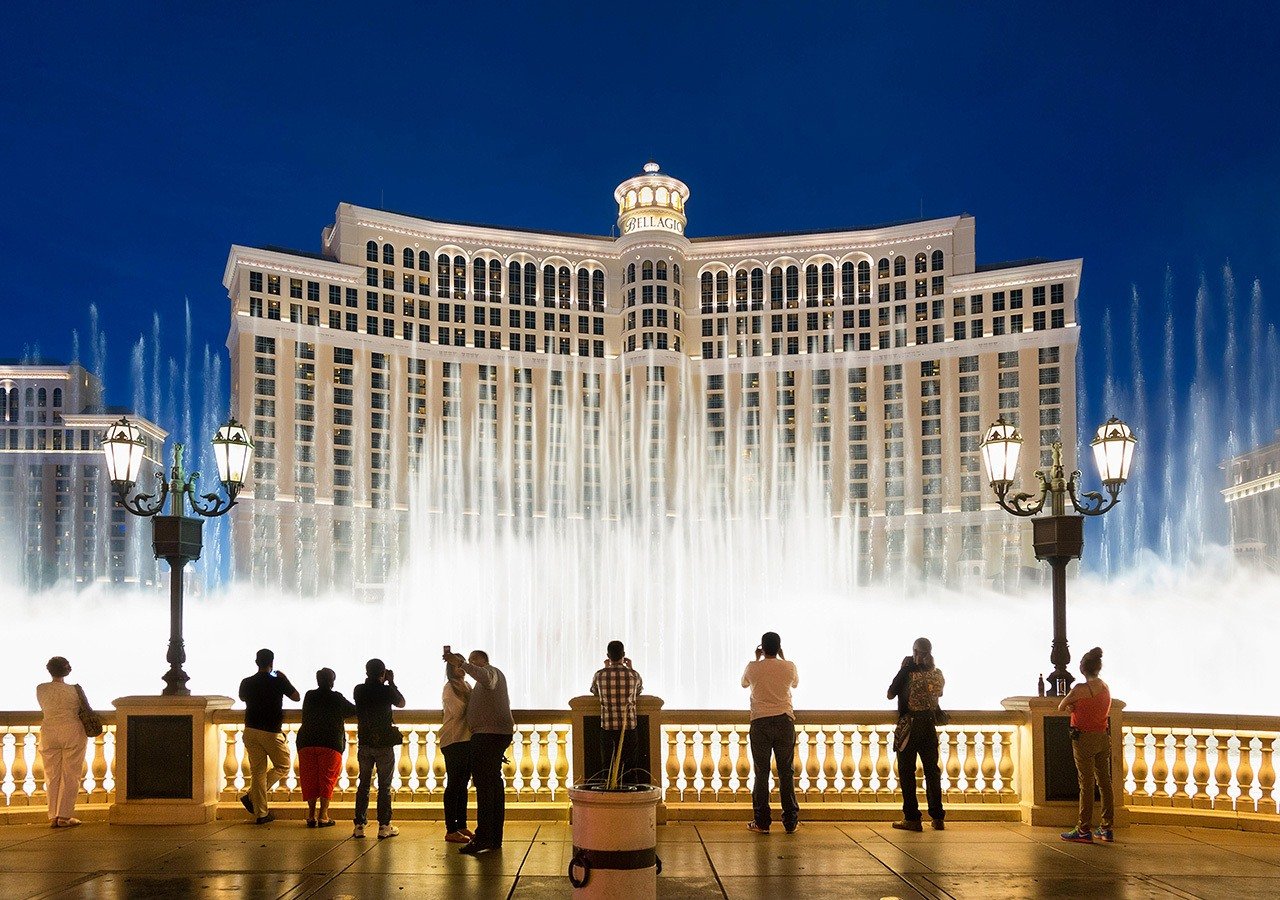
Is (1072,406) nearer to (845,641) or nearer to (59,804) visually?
(845,641)

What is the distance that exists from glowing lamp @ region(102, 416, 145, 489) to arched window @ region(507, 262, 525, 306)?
81003 mm

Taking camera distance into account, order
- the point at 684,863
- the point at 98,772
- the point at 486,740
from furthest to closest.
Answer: the point at 98,772, the point at 486,740, the point at 684,863

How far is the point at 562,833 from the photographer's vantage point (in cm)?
1016

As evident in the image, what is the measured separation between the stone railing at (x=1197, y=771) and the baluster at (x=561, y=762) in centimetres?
523

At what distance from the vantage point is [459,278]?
304ft

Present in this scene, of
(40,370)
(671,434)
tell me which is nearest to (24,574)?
(40,370)

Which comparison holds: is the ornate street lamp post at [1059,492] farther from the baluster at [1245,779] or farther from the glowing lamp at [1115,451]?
the baluster at [1245,779]

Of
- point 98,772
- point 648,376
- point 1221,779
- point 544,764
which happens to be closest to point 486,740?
point 544,764

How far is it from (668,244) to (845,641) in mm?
62334

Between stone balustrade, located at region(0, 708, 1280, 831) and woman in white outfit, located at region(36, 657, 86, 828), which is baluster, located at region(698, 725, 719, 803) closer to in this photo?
stone balustrade, located at region(0, 708, 1280, 831)

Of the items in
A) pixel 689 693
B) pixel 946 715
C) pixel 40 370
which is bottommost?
pixel 689 693

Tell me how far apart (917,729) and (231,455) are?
313 inches

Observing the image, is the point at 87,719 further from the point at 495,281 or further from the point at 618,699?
the point at 495,281

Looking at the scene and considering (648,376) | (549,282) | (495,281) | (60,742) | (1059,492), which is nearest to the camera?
(60,742)
